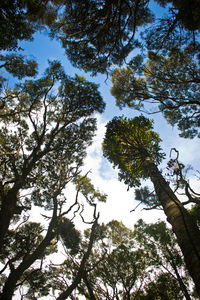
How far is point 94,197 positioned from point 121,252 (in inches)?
180

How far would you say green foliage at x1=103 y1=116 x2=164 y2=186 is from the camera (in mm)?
9734

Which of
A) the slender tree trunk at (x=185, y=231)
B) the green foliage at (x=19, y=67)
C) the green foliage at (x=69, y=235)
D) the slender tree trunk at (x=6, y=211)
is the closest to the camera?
the slender tree trunk at (x=185, y=231)

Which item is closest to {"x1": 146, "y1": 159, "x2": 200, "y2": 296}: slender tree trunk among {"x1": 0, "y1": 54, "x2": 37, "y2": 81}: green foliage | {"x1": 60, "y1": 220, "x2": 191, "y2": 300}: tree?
{"x1": 60, "y1": 220, "x2": 191, "y2": 300}: tree

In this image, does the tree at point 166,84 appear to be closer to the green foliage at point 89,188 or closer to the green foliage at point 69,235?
the green foliage at point 89,188

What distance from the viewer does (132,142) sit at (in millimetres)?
9867

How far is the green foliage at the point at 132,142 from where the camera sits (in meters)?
9.73

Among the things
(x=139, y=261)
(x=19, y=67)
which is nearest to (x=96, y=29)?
(x=19, y=67)

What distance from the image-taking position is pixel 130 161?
10.4 meters

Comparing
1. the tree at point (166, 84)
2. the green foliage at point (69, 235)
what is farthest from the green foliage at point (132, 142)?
the green foliage at point (69, 235)

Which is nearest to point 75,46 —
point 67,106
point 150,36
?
point 150,36

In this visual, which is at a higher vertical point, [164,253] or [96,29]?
[96,29]

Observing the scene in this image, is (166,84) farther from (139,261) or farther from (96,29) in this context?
(139,261)

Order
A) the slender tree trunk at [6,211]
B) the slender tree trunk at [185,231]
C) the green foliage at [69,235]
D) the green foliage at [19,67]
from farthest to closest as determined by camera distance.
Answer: the green foliage at [69,235]
the green foliage at [19,67]
the slender tree trunk at [6,211]
the slender tree trunk at [185,231]

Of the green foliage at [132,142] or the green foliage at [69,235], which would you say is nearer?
the green foliage at [132,142]
